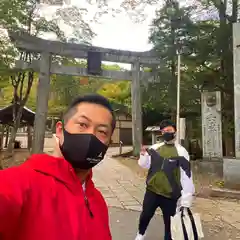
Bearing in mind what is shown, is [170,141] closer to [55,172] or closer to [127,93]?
[55,172]

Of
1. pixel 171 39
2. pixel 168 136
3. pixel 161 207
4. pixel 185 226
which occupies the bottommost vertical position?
pixel 185 226

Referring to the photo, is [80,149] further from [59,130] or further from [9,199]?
[9,199]

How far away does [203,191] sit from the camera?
823 centimetres

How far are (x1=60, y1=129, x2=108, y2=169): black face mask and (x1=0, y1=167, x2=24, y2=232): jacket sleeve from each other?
342 millimetres

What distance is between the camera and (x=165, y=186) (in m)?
3.96

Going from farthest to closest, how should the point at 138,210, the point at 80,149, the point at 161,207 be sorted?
the point at 138,210 → the point at 161,207 → the point at 80,149

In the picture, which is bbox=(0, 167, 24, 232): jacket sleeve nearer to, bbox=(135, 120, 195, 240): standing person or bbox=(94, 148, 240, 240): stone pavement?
bbox=(135, 120, 195, 240): standing person

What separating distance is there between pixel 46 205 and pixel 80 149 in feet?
1.13

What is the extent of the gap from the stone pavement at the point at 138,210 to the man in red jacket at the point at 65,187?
3.66 meters

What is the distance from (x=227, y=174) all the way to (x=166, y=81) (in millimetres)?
7139

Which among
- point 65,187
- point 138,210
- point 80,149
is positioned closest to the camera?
point 65,187

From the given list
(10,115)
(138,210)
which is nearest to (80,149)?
(138,210)

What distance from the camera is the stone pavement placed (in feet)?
16.9

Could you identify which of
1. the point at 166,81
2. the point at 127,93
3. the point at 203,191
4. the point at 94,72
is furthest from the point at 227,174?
the point at 127,93
